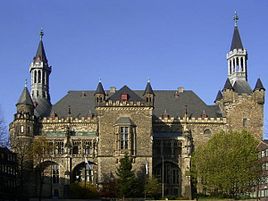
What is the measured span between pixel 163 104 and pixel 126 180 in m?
27.6

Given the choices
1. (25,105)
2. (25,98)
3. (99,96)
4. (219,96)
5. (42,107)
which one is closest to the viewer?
(99,96)

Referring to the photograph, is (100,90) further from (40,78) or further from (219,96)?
(219,96)

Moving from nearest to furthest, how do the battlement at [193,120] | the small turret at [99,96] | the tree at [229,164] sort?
the tree at [229,164]
the small turret at [99,96]
the battlement at [193,120]

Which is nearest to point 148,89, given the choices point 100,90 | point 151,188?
point 100,90

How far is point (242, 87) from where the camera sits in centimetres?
10075

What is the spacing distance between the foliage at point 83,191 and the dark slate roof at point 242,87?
32.7m

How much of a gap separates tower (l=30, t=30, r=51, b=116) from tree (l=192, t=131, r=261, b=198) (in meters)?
36.1

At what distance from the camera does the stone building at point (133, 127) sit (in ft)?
290

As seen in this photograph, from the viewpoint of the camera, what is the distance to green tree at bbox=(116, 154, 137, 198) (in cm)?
7819

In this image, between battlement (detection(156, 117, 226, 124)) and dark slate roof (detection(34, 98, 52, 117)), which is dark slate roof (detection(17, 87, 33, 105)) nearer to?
dark slate roof (detection(34, 98, 52, 117))

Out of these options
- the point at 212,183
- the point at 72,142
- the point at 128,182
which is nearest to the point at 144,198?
the point at 128,182

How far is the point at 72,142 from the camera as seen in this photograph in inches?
3674

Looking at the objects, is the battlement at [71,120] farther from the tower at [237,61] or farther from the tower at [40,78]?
the tower at [237,61]

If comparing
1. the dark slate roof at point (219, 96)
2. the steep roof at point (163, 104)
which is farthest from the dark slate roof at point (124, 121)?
the dark slate roof at point (219, 96)
